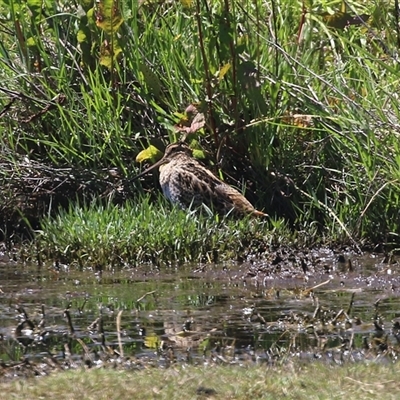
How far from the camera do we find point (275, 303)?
19.8ft

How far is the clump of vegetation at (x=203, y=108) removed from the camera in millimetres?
7348

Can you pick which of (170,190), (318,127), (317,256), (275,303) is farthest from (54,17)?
(275,303)

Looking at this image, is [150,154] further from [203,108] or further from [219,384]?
[219,384]

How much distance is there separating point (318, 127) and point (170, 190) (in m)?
1.07

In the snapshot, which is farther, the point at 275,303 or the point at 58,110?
the point at 58,110

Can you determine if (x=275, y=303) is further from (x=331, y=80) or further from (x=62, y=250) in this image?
(x=331, y=80)

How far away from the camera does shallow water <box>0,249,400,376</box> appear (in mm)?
5059

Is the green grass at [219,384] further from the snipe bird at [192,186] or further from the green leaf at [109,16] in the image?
the green leaf at [109,16]

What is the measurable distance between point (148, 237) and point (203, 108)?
3.20 feet

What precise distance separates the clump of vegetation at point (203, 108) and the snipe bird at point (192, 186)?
0.55 feet

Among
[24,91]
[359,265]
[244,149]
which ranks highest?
[24,91]

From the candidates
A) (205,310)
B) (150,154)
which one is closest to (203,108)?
(150,154)

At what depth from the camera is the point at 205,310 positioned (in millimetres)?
5883

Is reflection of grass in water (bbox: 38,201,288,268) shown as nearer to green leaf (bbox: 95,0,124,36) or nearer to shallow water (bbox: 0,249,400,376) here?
shallow water (bbox: 0,249,400,376)
